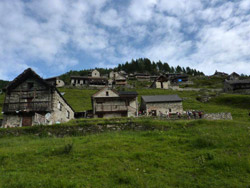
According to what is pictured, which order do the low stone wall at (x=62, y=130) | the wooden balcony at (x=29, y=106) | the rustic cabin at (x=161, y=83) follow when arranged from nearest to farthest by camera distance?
the low stone wall at (x=62, y=130) → the wooden balcony at (x=29, y=106) → the rustic cabin at (x=161, y=83)

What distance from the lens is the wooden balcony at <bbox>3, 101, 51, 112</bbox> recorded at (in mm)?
24688

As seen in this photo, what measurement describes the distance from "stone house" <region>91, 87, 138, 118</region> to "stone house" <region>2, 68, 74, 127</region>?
7736 mm

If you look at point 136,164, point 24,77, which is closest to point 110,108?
point 24,77

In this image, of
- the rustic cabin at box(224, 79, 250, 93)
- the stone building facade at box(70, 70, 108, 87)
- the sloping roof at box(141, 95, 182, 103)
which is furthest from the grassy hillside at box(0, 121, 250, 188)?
the stone building facade at box(70, 70, 108, 87)

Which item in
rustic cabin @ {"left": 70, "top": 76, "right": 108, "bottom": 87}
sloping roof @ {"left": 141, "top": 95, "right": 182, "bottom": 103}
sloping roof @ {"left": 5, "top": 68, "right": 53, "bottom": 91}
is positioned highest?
rustic cabin @ {"left": 70, "top": 76, "right": 108, "bottom": 87}

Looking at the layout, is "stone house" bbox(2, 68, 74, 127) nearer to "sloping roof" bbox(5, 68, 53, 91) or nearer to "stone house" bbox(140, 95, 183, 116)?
"sloping roof" bbox(5, 68, 53, 91)

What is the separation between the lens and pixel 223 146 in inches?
→ 435

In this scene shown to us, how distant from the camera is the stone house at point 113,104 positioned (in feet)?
106

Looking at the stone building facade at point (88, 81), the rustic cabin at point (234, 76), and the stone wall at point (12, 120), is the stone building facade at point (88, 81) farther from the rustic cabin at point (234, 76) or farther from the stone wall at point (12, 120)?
the rustic cabin at point (234, 76)

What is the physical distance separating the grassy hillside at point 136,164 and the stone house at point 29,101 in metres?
14.7

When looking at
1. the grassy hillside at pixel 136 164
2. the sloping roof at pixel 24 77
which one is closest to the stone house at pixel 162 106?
the sloping roof at pixel 24 77

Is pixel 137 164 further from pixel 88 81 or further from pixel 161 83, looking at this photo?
pixel 88 81

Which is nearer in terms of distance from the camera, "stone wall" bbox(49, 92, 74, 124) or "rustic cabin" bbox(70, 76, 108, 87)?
"stone wall" bbox(49, 92, 74, 124)

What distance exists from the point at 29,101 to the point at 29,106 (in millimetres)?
1060
